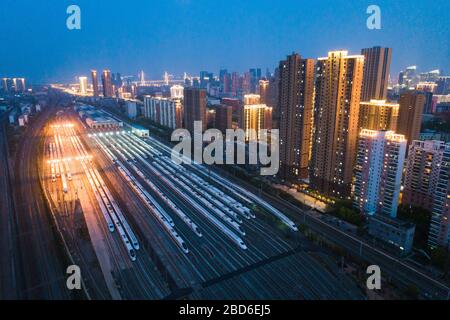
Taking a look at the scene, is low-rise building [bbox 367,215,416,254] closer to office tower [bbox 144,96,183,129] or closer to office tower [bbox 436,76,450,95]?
office tower [bbox 144,96,183,129]

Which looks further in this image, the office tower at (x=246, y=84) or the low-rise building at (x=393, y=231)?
the office tower at (x=246, y=84)

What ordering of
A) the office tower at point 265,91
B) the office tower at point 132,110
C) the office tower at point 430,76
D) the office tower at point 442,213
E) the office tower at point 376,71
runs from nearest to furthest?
the office tower at point 442,213
the office tower at point 376,71
the office tower at point 265,91
the office tower at point 132,110
the office tower at point 430,76

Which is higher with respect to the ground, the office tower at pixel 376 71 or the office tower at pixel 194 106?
the office tower at pixel 376 71

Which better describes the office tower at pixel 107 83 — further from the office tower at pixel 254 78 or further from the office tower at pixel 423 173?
the office tower at pixel 423 173

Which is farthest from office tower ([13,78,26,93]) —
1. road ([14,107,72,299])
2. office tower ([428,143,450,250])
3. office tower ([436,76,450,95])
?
office tower ([436,76,450,95])

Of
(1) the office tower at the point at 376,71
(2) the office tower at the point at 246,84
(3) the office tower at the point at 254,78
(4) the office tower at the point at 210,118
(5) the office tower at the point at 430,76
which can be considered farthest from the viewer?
(3) the office tower at the point at 254,78

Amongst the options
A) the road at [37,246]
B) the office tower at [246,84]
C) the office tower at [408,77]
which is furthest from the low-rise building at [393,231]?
the office tower at [408,77]
